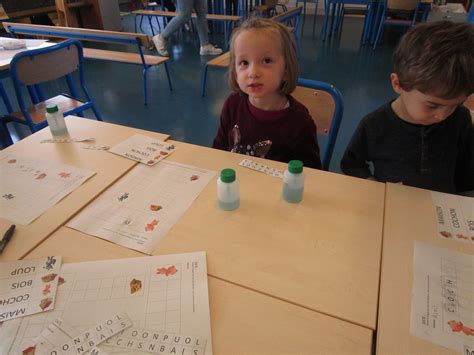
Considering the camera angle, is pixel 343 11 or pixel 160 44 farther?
pixel 343 11

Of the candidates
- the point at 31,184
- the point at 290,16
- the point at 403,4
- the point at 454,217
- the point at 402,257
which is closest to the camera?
the point at 402,257

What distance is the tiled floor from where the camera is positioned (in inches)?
107

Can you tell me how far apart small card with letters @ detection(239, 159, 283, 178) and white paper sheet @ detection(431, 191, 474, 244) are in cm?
41

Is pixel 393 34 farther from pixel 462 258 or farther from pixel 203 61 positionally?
pixel 462 258

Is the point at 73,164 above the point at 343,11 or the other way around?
above

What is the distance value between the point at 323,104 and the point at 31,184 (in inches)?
41.8

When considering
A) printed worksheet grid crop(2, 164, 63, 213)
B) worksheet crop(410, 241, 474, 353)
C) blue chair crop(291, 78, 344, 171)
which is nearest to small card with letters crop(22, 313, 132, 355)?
printed worksheet grid crop(2, 164, 63, 213)

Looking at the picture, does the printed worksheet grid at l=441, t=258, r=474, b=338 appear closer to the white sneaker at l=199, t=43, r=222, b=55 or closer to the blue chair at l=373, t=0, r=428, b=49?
the white sneaker at l=199, t=43, r=222, b=55

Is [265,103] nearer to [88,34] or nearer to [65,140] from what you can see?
[65,140]

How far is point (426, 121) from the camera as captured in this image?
0.98 m

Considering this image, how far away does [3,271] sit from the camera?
2.10 feet

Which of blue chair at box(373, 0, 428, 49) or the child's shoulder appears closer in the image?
the child's shoulder

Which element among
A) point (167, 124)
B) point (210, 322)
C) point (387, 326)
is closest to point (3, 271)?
point (210, 322)

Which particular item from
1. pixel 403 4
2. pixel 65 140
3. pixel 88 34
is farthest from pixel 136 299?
pixel 403 4
